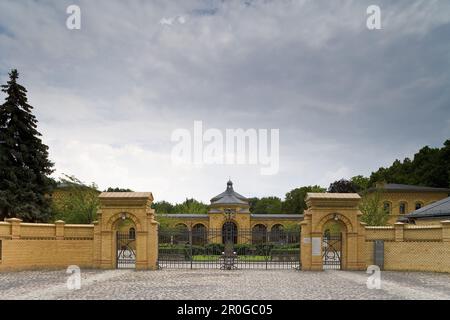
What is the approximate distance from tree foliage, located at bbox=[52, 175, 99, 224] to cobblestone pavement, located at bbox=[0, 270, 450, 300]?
10.0 m

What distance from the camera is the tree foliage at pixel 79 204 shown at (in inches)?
1172

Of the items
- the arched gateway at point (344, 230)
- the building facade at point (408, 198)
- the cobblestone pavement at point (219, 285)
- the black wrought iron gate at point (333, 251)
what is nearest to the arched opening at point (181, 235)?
the cobblestone pavement at point (219, 285)

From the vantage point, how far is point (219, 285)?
15609mm

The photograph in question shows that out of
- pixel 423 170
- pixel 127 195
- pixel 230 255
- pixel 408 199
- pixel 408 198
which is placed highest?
pixel 423 170

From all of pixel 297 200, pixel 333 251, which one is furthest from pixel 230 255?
pixel 297 200

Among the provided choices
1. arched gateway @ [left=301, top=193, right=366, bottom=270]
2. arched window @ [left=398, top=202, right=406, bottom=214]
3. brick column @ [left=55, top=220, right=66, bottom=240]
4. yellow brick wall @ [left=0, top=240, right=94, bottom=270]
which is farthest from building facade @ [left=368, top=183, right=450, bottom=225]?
brick column @ [left=55, top=220, right=66, bottom=240]

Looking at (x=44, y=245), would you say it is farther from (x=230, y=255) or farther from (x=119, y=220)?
(x=230, y=255)

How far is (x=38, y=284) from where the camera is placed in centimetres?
1555

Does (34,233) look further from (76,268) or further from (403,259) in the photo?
(403,259)

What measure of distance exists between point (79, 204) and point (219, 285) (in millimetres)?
18049

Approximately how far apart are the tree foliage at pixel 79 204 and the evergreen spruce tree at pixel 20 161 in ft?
7.08
